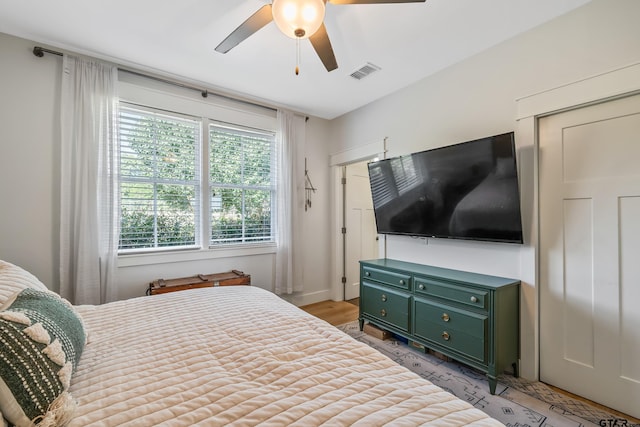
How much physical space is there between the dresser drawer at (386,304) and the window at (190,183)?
58.4 inches

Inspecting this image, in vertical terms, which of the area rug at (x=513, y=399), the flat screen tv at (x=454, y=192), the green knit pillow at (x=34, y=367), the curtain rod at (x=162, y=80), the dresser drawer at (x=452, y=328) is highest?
the curtain rod at (x=162, y=80)

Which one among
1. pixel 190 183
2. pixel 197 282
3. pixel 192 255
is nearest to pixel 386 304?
pixel 197 282

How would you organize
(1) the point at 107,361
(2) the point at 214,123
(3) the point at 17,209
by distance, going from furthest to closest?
(2) the point at 214,123, (3) the point at 17,209, (1) the point at 107,361

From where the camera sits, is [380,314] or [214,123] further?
[214,123]

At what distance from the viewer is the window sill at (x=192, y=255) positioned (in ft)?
9.11

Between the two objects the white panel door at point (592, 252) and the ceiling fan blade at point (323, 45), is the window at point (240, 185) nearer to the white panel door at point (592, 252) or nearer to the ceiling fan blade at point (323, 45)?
the ceiling fan blade at point (323, 45)

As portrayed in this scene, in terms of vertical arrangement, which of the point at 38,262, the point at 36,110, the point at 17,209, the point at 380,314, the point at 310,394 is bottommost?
the point at 380,314

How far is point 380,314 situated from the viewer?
9.39 ft

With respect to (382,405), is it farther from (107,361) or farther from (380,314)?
(380,314)

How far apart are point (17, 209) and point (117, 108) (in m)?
1.16

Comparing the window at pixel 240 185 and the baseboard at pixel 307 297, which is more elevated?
the window at pixel 240 185

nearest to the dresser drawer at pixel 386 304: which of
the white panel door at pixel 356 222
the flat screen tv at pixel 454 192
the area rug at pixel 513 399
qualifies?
the area rug at pixel 513 399

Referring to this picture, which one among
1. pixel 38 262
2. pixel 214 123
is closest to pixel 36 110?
pixel 38 262

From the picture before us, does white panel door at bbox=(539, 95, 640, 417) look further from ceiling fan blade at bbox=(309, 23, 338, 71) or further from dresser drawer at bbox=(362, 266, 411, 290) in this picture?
ceiling fan blade at bbox=(309, 23, 338, 71)
